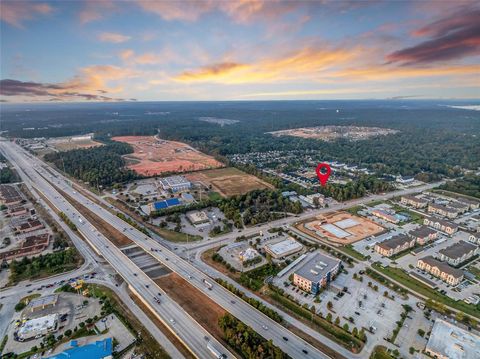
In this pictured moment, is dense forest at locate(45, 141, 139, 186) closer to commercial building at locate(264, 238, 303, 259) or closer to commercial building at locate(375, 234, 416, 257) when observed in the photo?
commercial building at locate(264, 238, 303, 259)

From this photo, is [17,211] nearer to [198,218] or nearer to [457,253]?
[198,218]

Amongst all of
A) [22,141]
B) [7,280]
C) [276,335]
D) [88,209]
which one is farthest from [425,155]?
[22,141]

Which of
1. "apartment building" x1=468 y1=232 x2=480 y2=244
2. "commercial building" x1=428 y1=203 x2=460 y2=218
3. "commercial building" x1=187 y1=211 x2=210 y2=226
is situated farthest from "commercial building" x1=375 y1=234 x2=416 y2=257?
"commercial building" x1=187 y1=211 x2=210 y2=226

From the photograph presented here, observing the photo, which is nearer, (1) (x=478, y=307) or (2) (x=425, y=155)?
(1) (x=478, y=307)

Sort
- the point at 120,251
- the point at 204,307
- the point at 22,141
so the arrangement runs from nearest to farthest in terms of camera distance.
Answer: the point at 204,307
the point at 120,251
the point at 22,141

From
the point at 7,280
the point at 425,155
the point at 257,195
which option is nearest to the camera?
the point at 7,280

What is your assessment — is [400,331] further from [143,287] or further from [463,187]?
[463,187]
